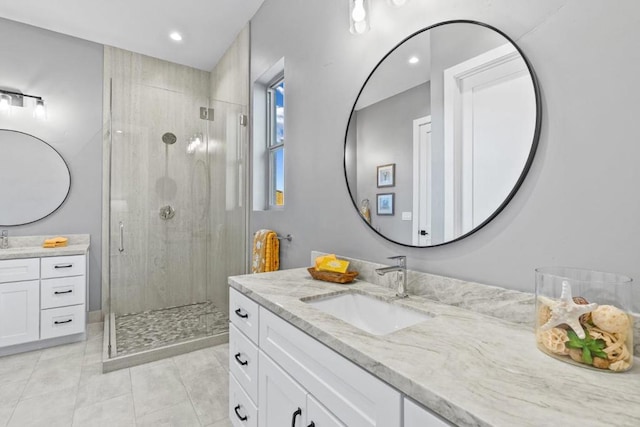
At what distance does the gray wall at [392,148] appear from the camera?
4.33ft

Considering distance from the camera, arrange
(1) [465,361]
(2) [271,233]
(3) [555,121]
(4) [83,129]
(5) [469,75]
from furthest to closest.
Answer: (4) [83,129] < (2) [271,233] < (5) [469,75] < (3) [555,121] < (1) [465,361]

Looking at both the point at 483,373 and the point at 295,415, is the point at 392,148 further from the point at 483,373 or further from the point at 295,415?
the point at 295,415

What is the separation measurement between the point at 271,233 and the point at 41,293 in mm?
2021

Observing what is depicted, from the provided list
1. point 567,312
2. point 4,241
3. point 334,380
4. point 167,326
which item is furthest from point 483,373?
point 4,241

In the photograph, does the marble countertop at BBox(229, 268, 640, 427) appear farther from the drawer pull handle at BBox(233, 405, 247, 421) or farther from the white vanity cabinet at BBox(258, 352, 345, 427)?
the drawer pull handle at BBox(233, 405, 247, 421)

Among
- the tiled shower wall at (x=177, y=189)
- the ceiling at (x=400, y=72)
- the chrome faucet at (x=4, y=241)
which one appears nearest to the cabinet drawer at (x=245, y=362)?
the ceiling at (x=400, y=72)

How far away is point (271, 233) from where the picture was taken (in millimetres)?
2344

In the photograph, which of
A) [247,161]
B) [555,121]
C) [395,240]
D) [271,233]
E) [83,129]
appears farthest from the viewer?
[83,129]

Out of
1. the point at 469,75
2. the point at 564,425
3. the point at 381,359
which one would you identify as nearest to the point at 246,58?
the point at 469,75

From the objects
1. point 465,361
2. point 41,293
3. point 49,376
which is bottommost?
point 49,376

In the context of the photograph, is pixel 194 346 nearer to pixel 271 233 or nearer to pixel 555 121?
pixel 271 233

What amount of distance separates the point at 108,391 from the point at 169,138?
2.16m

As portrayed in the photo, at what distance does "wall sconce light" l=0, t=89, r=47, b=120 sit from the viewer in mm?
2730

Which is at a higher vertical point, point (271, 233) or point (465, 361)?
point (271, 233)
